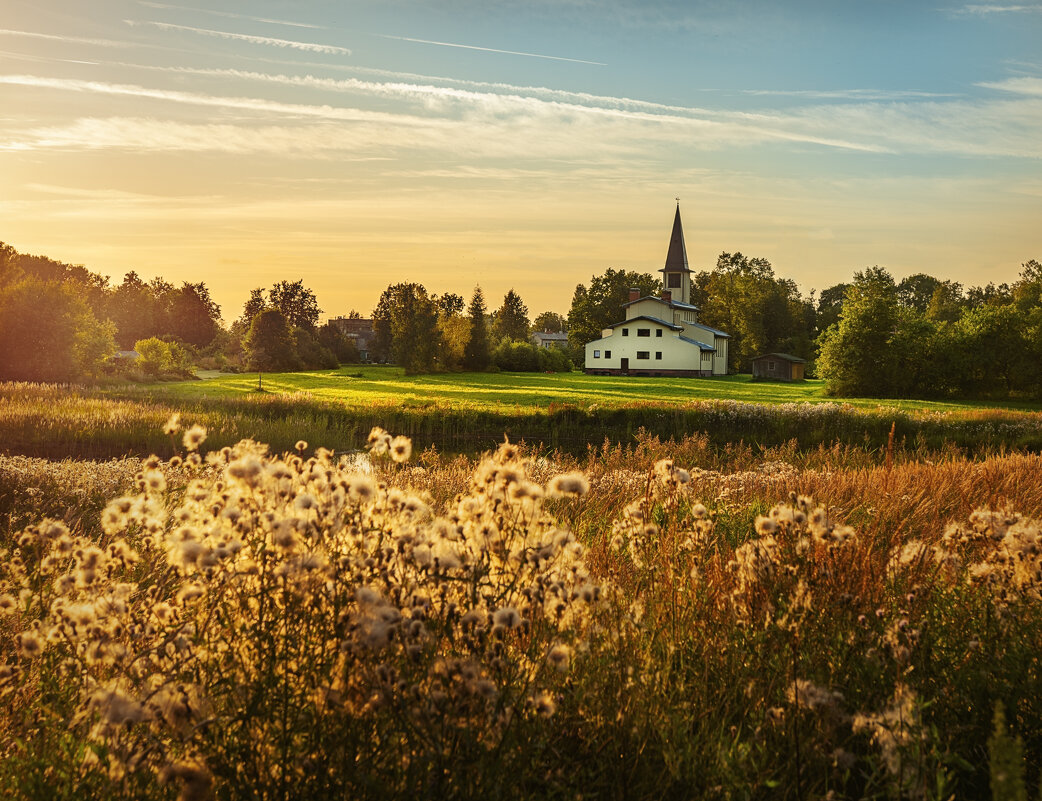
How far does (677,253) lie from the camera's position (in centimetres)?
9331

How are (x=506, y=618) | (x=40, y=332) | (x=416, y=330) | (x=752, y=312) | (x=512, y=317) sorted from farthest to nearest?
1. (x=512, y=317)
2. (x=752, y=312)
3. (x=416, y=330)
4. (x=40, y=332)
5. (x=506, y=618)

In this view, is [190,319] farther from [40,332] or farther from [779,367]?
[779,367]

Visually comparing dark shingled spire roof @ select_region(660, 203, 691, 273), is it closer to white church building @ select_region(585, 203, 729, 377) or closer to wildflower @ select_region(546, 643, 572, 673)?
white church building @ select_region(585, 203, 729, 377)

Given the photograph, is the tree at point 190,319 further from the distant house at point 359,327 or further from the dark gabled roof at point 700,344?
the dark gabled roof at point 700,344

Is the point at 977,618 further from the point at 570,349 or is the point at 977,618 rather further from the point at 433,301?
the point at 570,349

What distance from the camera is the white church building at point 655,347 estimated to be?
228 feet

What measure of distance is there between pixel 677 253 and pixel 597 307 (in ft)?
41.7

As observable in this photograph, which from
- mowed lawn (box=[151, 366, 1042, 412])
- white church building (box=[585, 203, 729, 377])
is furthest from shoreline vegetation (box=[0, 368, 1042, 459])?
white church building (box=[585, 203, 729, 377])

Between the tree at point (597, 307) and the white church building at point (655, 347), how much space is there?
44.3 feet

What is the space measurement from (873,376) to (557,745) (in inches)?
2009

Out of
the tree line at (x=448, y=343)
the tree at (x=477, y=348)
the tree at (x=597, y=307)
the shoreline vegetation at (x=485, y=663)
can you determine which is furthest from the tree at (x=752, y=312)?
the shoreline vegetation at (x=485, y=663)

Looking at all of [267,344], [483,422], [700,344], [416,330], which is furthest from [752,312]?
[483,422]

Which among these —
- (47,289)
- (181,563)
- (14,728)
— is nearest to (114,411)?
(14,728)

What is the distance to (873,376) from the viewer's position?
48.8 m
